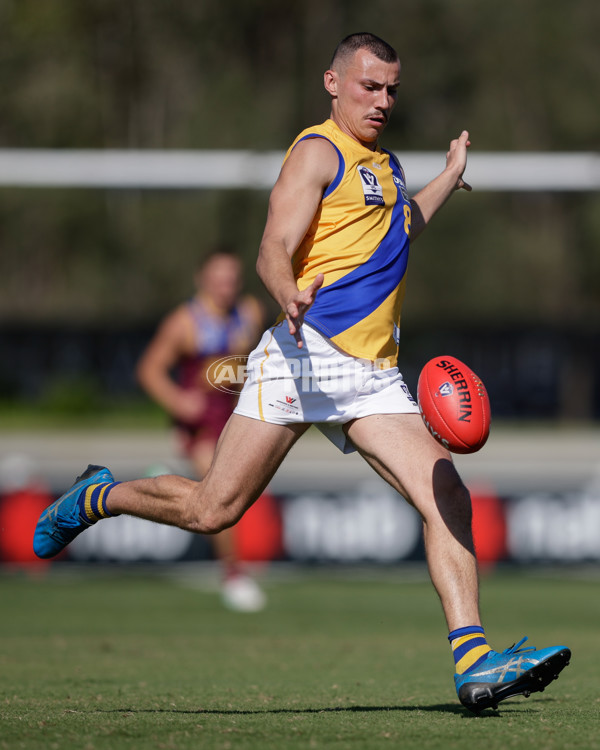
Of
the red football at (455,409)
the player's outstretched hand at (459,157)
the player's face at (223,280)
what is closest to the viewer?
the red football at (455,409)

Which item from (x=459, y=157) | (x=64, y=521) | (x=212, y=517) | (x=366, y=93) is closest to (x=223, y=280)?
(x=459, y=157)

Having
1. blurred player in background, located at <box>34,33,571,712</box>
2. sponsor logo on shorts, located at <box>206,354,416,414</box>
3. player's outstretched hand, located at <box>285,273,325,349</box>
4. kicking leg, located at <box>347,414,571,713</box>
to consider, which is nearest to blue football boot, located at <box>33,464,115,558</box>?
blurred player in background, located at <box>34,33,571,712</box>

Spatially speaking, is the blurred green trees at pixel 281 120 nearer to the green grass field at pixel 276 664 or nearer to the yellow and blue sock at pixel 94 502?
the green grass field at pixel 276 664

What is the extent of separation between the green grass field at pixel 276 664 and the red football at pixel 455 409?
102 centimetres

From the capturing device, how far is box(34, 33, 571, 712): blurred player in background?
461 centimetres

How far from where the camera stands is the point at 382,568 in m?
11.1

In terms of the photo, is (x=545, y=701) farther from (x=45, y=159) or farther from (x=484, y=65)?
(x=484, y=65)

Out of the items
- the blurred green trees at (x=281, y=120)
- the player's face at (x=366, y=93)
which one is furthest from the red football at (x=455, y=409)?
the blurred green trees at (x=281, y=120)

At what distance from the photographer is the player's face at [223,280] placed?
920 cm

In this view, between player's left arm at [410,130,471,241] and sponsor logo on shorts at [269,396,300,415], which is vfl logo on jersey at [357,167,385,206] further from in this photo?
sponsor logo on shorts at [269,396,300,415]

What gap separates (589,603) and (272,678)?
14.9 ft

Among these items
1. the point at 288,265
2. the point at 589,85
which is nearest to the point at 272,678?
the point at 288,265

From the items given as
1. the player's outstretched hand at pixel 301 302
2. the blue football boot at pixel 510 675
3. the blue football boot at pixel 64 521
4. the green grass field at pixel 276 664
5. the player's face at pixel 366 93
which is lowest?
the green grass field at pixel 276 664

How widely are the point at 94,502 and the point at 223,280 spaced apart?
424 cm
